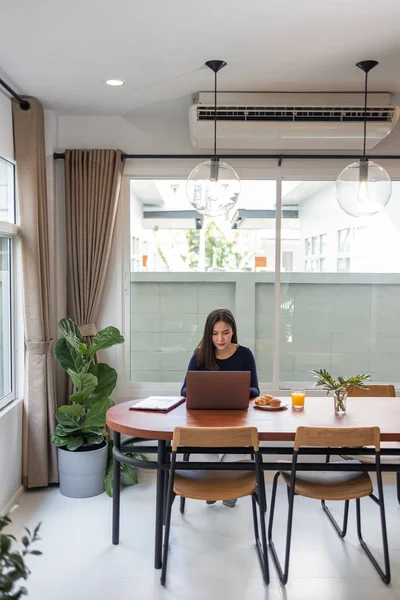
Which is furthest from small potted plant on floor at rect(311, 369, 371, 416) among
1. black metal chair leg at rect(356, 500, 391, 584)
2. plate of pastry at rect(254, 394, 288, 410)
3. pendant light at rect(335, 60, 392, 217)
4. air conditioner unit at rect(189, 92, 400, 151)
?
air conditioner unit at rect(189, 92, 400, 151)

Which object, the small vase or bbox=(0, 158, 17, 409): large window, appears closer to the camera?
the small vase

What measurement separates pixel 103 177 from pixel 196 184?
1287 millimetres

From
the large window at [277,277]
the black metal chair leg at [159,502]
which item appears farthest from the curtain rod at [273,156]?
the black metal chair leg at [159,502]

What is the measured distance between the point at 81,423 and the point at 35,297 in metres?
0.92

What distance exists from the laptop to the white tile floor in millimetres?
801

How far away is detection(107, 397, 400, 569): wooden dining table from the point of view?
9.21ft

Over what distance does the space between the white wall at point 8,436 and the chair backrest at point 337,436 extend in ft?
6.42

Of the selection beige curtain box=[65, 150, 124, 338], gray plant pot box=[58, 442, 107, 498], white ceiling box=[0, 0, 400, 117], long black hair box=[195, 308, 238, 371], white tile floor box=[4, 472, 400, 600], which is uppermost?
white ceiling box=[0, 0, 400, 117]

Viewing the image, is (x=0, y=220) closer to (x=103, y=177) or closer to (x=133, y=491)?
(x=103, y=177)

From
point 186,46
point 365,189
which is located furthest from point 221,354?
point 186,46

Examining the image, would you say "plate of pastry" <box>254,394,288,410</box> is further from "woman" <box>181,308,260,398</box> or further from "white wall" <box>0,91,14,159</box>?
"white wall" <box>0,91,14,159</box>

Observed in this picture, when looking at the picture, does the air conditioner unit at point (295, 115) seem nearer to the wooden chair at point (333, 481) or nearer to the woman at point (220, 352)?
the woman at point (220, 352)

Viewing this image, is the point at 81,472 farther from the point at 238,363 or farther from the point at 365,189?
the point at 365,189

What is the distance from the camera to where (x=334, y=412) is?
317 centimetres
